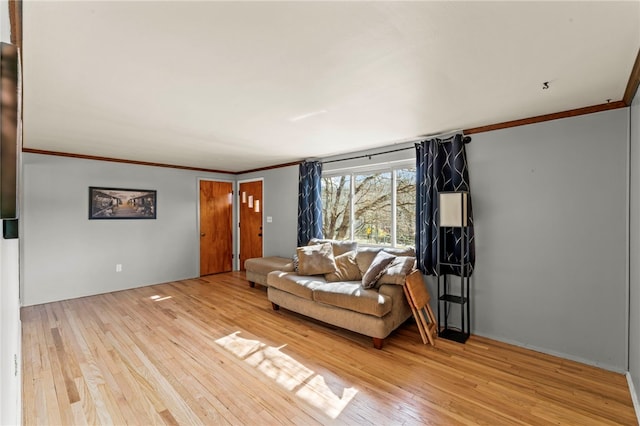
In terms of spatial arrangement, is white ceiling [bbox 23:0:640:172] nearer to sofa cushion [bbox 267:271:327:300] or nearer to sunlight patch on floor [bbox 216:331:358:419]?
sofa cushion [bbox 267:271:327:300]

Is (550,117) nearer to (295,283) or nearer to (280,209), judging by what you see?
(295,283)

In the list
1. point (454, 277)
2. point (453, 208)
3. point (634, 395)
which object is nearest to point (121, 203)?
point (453, 208)

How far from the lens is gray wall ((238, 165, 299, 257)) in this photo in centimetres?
551

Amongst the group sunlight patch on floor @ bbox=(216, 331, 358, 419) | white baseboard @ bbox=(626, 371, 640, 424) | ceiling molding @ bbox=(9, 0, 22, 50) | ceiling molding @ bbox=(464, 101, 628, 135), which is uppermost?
ceiling molding @ bbox=(464, 101, 628, 135)

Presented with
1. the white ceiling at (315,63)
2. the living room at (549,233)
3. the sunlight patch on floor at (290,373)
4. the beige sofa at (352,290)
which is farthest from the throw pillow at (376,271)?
the white ceiling at (315,63)

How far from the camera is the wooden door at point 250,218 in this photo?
20.6 feet

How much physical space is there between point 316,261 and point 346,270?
16.9 inches

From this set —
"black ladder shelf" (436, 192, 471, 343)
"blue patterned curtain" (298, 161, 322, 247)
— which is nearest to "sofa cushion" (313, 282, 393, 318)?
"black ladder shelf" (436, 192, 471, 343)

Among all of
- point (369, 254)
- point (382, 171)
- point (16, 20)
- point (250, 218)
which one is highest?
point (16, 20)

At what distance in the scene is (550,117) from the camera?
9.37 feet

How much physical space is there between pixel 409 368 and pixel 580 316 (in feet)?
5.46

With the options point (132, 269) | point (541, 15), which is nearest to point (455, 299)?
point (541, 15)

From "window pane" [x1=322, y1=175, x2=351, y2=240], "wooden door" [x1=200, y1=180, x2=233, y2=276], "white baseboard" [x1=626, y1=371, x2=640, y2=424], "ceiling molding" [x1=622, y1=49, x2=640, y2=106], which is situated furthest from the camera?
"wooden door" [x1=200, y1=180, x2=233, y2=276]

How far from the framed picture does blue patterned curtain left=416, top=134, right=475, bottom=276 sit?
4.70 meters
